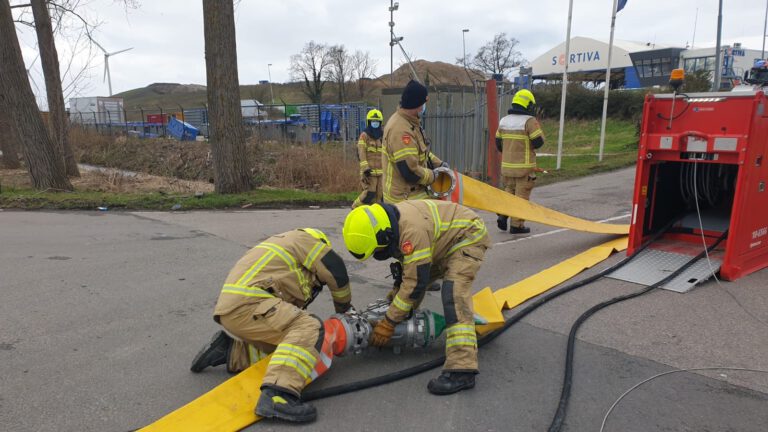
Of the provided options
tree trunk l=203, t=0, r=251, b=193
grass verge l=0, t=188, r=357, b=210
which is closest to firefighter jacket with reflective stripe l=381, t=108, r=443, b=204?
grass verge l=0, t=188, r=357, b=210

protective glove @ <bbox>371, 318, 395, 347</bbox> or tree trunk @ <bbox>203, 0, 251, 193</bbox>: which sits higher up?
tree trunk @ <bbox>203, 0, 251, 193</bbox>

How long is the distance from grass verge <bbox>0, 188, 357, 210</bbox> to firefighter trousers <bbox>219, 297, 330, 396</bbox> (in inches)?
262

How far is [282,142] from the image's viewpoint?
1619 cm

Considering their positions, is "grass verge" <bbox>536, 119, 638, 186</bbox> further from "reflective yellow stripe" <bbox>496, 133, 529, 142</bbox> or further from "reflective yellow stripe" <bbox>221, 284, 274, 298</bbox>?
"reflective yellow stripe" <bbox>221, 284, 274, 298</bbox>

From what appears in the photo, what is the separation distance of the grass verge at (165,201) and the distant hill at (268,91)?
23.8 meters

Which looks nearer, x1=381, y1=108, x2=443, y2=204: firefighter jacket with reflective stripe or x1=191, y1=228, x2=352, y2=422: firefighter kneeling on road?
x1=191, y1=228, x2=352, y2=422: firefighter kneeling on road

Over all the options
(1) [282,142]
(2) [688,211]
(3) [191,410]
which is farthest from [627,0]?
(3) [191,410]

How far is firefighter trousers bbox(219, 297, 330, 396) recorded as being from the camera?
299cm

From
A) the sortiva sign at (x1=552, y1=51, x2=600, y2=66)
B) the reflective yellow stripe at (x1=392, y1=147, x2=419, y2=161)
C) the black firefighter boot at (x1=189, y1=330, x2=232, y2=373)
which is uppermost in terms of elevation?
the sortiva sign at (x1=552, y1=51, x2=600, y2=66)

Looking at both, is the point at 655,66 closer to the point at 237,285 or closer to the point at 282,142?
the point at 282,142

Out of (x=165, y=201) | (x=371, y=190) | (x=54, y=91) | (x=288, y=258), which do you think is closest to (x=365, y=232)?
(x=288, y=258)

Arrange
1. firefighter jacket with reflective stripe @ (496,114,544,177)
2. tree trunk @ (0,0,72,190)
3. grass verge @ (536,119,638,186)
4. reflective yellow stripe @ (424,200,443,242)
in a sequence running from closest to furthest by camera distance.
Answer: reflective yellow stripe @ (424,200,443,242) → firefighter jacket with reflective stripe @ (496,114,544,177) → tree trunk @ (0,0,72,190) → grass verge @ (536,119,638,186)

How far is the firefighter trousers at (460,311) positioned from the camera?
10.6ft

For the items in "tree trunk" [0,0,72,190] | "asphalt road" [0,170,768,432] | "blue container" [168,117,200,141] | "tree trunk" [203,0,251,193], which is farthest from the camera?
"blue container" [168,117,200,141]
